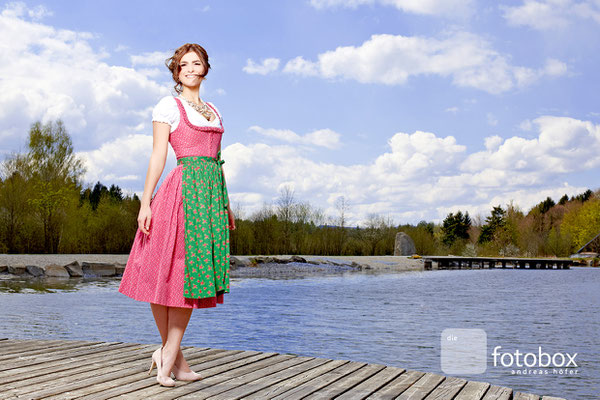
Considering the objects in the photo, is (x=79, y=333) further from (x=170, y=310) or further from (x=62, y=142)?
(x=62, y=142)

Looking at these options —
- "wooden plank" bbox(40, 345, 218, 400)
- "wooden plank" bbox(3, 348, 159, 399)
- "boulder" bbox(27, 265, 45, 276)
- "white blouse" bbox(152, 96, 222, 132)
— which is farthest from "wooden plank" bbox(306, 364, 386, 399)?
"boulder" bbox(27, 265, 45, 276)

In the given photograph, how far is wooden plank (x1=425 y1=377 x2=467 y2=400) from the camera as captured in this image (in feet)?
8.54

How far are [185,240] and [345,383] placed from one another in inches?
41.6

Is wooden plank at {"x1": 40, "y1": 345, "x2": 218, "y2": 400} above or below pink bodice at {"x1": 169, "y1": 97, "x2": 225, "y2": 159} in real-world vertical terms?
below

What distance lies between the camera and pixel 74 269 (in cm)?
1487

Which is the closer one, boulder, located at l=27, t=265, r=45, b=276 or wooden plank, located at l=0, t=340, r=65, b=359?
wooden plank, located at l=0, t=340, r=65, b=359

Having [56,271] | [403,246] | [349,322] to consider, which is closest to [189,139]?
[349,322]

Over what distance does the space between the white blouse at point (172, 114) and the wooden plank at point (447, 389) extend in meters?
1.62

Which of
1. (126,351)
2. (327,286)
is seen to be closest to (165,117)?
(126,351)

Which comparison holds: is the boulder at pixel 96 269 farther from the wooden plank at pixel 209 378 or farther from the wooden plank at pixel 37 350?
the wooden plank at pixel 209 378

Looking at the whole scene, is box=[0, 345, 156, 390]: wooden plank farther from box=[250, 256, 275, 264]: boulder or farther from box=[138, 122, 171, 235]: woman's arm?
box=[250, 256, 275, 264]: boulder

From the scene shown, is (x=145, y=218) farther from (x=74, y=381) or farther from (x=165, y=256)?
(x=74, y=381)

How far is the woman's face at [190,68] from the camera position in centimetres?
275

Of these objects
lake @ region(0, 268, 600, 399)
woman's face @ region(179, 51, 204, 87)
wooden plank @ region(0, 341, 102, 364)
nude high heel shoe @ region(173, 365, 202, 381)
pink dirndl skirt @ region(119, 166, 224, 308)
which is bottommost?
lake @ region(0, 268, 600, 399)
